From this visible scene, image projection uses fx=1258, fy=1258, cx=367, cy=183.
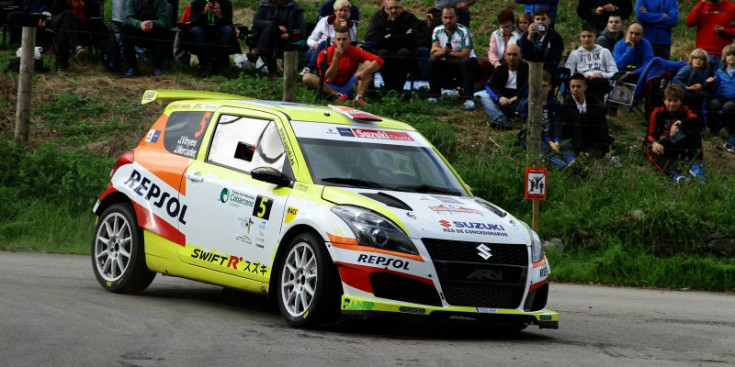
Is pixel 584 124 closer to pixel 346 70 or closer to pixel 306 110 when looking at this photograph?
pixel 346 70

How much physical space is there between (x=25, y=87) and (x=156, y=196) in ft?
26.0

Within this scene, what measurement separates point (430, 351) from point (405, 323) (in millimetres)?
2042

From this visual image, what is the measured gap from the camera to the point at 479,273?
31.3 ft

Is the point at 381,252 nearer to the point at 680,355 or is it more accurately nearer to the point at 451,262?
the point at 451,262

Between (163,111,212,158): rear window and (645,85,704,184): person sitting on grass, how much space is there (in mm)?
8911

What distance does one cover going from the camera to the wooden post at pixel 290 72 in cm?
1803

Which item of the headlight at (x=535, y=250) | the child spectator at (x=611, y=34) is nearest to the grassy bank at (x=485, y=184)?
the child spectator at (x=611, y=34)

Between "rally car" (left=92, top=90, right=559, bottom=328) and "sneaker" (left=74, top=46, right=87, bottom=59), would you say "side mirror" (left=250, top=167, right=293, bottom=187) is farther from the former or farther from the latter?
"sneaker" (left=74, top=46, right=87, bottom=59)

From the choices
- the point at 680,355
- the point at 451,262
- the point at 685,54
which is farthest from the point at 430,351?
the point at 685,54

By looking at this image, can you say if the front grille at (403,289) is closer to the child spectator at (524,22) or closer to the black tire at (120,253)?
the black tire at (120,253)

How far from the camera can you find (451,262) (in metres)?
9.45

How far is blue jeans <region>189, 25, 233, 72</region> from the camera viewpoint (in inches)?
857

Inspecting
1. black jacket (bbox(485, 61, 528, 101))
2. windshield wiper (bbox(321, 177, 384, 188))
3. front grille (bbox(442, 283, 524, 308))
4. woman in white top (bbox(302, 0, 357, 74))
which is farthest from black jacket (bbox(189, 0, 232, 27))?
front grille (bbox(442, 283, 524, 308))

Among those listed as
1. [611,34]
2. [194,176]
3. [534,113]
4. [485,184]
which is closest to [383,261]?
[194,176]
